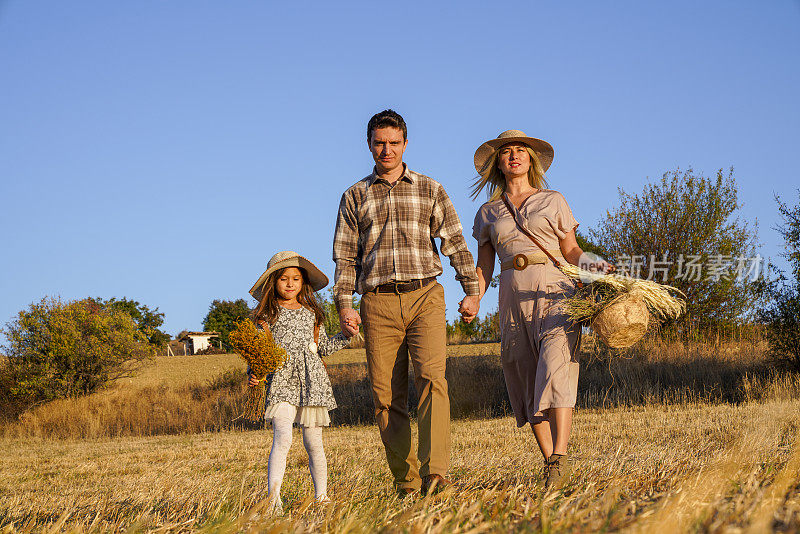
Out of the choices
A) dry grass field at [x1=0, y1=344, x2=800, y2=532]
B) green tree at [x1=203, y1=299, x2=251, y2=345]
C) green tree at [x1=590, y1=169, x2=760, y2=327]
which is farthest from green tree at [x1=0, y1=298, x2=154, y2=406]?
green tree at [x1=203, y1=299, x2=251, y2=345]

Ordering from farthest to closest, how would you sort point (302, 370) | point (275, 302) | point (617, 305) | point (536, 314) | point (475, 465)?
point (475, 465)
point (275, 302)
point (302, 370)
point (536, 314)
point (617, 305)

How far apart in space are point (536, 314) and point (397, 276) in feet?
3.26


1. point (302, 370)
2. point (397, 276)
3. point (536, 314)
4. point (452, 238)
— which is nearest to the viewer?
point (536, 314)

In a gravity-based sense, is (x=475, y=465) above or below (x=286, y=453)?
below

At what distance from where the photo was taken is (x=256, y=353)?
5.20m

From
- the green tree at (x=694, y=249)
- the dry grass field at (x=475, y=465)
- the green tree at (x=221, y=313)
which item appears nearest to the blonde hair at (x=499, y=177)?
the dry grass field at (x=475, y=465)

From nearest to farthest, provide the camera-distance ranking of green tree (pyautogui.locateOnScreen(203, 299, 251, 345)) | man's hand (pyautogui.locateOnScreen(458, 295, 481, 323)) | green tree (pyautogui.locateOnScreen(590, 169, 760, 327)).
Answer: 1. man's hand (pyautogui.locateOnScreen(458, 295, 481, 323))
2. green tree (pyautogui.locateOnScreen(590, 169, 760, 327))
3. green tree (pyautogui.locateOnScreen(203, 299, 251, 345))

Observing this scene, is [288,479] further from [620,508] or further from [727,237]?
[727,237]

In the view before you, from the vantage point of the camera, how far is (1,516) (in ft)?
14.3

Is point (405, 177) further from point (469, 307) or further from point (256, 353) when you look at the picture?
point (256, 353)

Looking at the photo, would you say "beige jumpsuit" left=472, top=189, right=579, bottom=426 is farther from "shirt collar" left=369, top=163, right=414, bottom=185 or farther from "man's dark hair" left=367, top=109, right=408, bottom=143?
"man's dark hair" left=367, top=109, right=408, bottom=143

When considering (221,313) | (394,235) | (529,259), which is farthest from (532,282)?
(221,313)

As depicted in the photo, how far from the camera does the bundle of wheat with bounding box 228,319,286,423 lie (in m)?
5.17

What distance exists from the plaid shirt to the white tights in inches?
38.1
